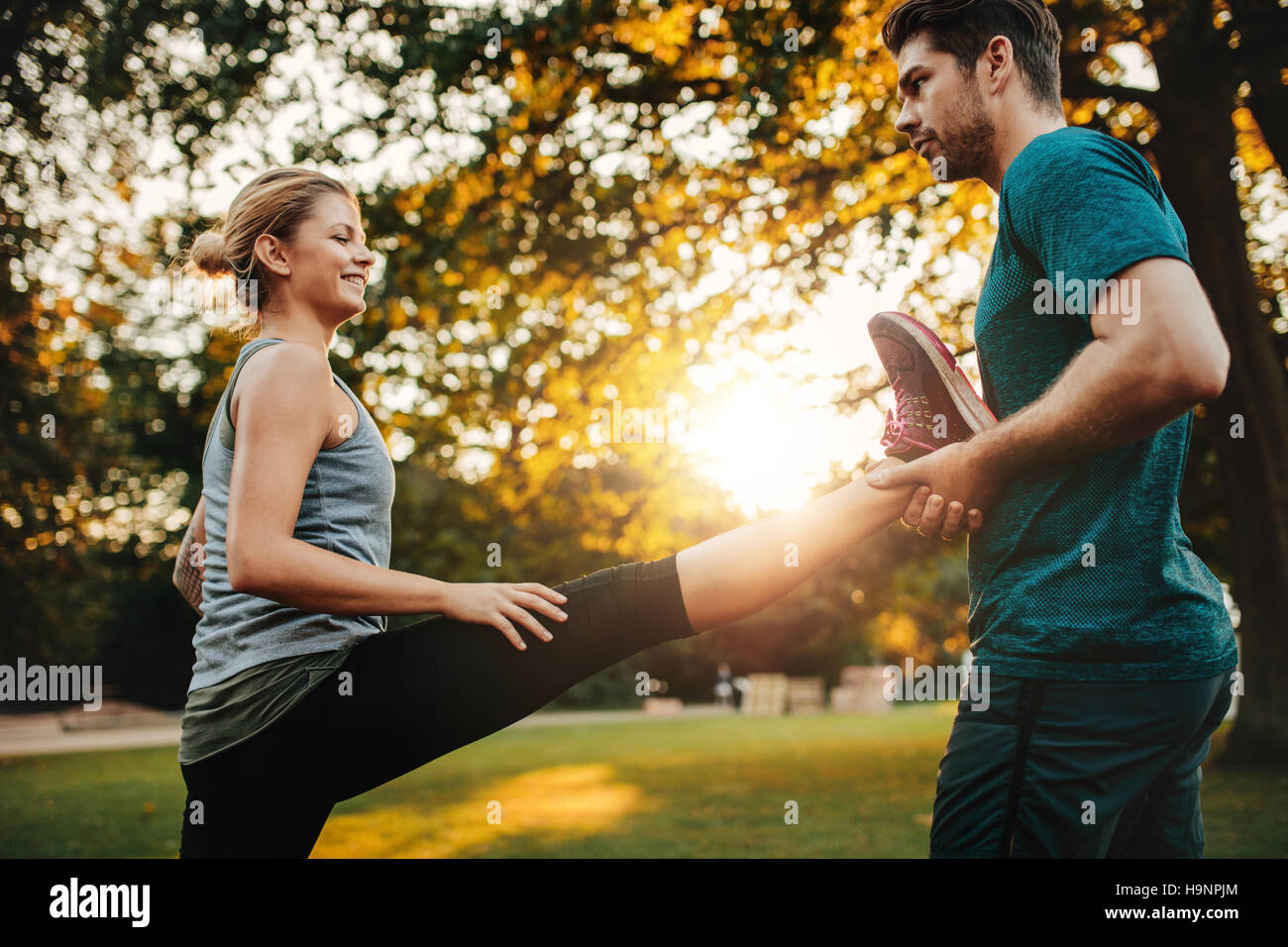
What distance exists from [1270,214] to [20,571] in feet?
67.9

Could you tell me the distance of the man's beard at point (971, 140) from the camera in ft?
6.70

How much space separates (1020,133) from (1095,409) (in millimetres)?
720

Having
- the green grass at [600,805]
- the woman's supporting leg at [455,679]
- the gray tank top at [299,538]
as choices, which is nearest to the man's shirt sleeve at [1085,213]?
the woman's supporting leg at [455,679]

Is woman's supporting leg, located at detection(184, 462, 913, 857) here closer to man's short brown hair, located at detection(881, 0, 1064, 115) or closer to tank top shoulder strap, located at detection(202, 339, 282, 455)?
tank top shoulder strap, located at detection(202, 339, 282, 455)

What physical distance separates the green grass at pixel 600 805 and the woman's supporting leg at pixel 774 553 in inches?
229

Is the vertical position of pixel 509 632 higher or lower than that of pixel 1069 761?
higher

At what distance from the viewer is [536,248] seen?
378 inches

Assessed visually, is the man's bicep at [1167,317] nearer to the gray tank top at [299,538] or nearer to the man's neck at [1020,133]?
the man's neck at [1020,133]

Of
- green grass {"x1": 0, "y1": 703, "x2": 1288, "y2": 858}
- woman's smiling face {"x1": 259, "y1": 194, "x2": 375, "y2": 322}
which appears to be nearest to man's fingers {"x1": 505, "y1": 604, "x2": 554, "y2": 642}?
woman's smiling face {"x1": 259, "y1": 194, "x2": 375, "y2": 322}

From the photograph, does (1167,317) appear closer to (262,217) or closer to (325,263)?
(325,263)

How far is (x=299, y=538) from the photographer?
2062mm

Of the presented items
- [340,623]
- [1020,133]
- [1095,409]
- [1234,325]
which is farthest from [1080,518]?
[1234,325]
